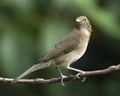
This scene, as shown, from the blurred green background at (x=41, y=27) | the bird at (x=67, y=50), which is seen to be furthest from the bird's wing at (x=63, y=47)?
the blurred green background at (x=41, y=27)

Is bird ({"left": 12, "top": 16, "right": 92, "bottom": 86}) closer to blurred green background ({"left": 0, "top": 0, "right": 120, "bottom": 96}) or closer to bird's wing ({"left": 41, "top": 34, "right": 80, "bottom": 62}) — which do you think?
bird's wing ({"left": 41, "top": 34, "right": 80, "bottom": 62})

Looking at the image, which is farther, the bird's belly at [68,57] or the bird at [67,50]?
the bird's belly at [68,57]

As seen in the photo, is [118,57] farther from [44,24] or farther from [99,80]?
[44,24]

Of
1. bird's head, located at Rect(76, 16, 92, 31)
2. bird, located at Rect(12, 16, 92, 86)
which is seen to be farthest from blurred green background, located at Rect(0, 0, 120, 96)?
bird's head, located at Rect(76, 16, 92, 31)

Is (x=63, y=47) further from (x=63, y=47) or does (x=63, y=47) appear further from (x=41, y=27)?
(x=41, y=27)

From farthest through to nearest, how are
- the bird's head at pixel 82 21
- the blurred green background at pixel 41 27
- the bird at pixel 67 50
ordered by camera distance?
the blurred green background at pixel 41 27
the bird at pixel 67 50
the bird's head at pixel 82 21

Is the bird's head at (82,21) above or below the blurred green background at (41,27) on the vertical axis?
above

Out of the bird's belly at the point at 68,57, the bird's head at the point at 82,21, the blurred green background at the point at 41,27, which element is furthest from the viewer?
the blurred green background at the point at 41,27

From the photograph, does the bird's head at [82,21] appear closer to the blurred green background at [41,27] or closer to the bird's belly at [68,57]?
the bird's belly at [68,57]

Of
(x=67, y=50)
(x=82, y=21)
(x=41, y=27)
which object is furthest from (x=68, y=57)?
(x=41, y=27)
